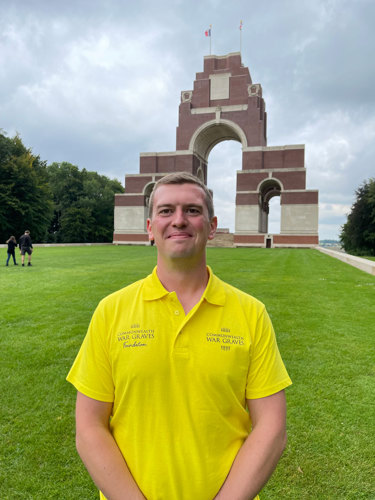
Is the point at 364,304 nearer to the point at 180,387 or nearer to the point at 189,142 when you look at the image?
the point at 180,387

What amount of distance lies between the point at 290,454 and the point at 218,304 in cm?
196

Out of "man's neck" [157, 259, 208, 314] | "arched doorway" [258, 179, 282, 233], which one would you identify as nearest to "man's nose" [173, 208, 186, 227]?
"man's neck" [157, 259, 208, 314]

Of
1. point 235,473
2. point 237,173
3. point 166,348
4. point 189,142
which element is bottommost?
point 235,473

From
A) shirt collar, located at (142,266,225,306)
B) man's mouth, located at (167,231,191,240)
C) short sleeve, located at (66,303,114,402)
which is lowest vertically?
short sleeve, located at (66,303,114,402)

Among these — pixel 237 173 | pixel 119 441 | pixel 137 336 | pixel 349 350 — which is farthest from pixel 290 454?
pixel 237 173

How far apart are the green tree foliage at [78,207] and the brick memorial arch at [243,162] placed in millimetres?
7347

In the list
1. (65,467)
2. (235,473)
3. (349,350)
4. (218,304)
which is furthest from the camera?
(349,350)

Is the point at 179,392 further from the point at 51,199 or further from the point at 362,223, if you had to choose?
the point at 51,199

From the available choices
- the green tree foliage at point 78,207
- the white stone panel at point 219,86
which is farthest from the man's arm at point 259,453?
the green tree foliage at point 78,207

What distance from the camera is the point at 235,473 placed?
144 cm

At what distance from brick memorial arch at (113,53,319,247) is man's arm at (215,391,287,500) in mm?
42314

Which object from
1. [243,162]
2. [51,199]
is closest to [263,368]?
[243,162]

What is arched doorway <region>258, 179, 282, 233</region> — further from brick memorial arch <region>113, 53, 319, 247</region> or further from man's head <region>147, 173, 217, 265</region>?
man's head <region>147, 173, 217, 265</region>

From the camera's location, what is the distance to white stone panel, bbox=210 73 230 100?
46406 mm
